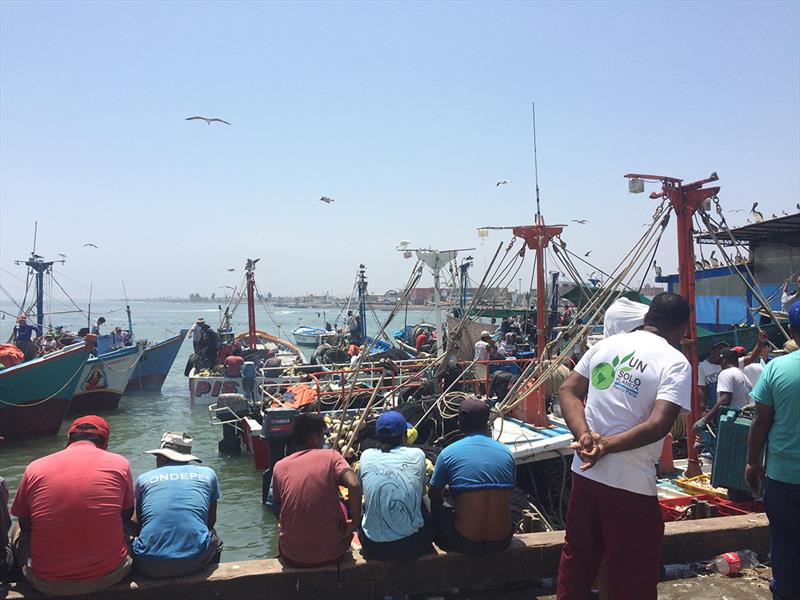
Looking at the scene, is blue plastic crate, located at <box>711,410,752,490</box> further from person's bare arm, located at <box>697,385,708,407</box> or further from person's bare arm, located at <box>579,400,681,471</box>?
person's bare arm, located at <box>697,385,708,407</box>

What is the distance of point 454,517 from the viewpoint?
4.30 m

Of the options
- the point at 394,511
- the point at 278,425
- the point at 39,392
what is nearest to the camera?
the point at 394,511

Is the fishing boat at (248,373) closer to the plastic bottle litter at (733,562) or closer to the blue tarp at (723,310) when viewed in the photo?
the plastic bottle litter at (733,562)

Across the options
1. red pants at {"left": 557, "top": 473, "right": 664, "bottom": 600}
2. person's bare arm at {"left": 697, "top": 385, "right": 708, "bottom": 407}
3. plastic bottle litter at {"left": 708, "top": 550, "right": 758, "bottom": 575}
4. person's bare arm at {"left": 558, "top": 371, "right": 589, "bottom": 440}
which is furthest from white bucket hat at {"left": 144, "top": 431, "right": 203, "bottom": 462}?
person's bare arm at {"left": 697, "top": 385, "right": 708, "bottom": 407}

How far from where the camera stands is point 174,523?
3998 mm

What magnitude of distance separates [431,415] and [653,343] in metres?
5.94

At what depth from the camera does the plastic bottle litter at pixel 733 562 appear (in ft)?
14.7

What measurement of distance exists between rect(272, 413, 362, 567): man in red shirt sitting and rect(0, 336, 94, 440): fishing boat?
12.1 m

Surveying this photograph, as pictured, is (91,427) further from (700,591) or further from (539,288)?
(539,288)

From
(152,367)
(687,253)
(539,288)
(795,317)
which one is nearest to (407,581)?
(795,317)

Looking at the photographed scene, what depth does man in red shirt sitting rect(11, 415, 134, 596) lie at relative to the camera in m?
3.66

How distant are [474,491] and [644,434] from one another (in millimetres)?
1540

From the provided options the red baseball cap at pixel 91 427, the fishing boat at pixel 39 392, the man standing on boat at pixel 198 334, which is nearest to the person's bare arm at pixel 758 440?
the red baseball cap at pixel 91 427

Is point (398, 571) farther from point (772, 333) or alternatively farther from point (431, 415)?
point (772, 333)
